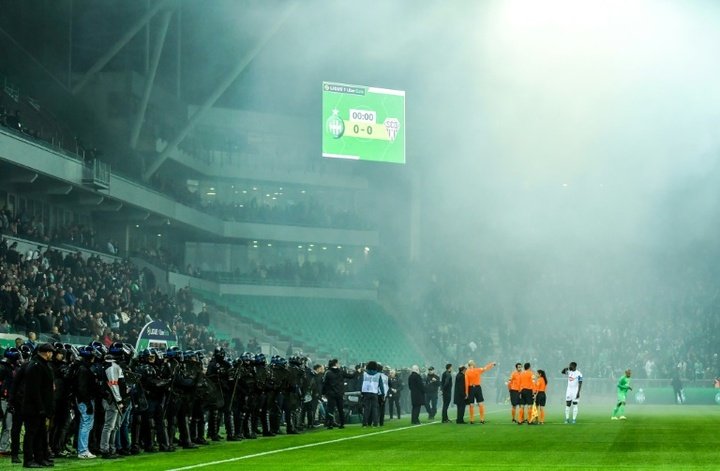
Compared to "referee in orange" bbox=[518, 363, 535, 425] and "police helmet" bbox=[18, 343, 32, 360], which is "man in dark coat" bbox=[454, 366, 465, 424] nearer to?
"referee in orange" bbox=[518, 363, 535, 425]

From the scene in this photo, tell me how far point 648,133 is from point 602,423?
85.4 feet

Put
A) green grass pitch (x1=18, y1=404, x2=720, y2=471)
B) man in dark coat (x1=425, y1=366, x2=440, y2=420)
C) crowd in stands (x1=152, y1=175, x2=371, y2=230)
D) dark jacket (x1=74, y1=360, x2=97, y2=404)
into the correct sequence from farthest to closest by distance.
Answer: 1. crowd in stands (x1=152, y1=175, x2=371, y2=230)
2. man in dark coat (x1=425, y1=366, x2=440, y2=420)
3. dark jacket (x1=74, y1=360, x2=97, y2=404)
4. green grass pitch (x1=18, y1=404, x2=720, y2=471)

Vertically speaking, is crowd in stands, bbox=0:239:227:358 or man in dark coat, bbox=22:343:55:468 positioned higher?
crowd in stands, bbox=0:239:227:358

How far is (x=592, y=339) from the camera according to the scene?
56969 millimetres

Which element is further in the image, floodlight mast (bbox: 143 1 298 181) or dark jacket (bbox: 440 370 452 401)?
floodlight mast (bbox: 143 1 298 181)

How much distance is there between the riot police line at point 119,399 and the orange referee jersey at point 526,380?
844 centimetres

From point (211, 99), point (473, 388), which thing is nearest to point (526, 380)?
point (473, 388)

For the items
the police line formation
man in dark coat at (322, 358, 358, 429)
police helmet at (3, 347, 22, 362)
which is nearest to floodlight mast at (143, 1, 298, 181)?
man in dark coat at (322, 358, 358, 429)

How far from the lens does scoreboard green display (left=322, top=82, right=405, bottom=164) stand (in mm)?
48875

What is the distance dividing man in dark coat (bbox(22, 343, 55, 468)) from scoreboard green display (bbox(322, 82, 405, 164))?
3373 cm

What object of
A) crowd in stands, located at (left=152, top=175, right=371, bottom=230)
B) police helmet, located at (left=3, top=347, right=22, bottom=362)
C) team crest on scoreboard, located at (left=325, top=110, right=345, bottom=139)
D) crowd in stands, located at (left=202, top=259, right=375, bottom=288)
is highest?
team crest on scoreboard, located at (left=325, top=110, right=345, bottom=139)

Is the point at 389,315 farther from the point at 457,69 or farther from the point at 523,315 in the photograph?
the point at 457,69

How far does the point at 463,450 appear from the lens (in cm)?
1912

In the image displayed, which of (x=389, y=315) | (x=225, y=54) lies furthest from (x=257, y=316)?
(x=225, y=54)
